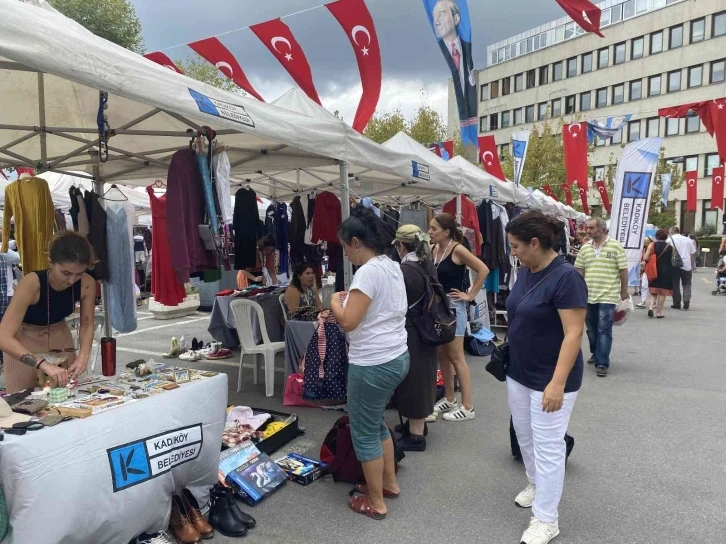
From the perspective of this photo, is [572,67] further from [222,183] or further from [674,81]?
[222,183]

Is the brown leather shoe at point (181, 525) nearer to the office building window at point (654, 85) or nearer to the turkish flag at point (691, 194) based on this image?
the turkish flag at point (691, 194)

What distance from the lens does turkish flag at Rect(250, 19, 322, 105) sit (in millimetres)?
5988

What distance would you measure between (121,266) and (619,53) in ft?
143

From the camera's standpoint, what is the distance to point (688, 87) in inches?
1379

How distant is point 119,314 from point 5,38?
3.07 meters

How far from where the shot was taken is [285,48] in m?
6.08

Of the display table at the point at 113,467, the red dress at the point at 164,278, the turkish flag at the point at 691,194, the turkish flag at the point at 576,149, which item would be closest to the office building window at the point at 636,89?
the turkish flag at the point at 691,194

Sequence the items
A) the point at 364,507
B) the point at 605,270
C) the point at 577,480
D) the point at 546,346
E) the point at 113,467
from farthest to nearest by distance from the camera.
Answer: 1. the point at 605,270
2. the point at 577,480
3. the point at 364,507
4. the point at 546,346
5. the point at 113,467

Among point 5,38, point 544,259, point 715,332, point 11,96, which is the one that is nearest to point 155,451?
point 5,38

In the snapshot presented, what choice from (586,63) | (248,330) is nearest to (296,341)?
(248,330)

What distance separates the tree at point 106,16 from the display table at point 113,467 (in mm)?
21117

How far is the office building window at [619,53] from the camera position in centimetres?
3853

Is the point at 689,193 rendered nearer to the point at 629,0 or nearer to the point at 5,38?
the point at 629,0

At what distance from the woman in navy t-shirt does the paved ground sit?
0.41 metres
